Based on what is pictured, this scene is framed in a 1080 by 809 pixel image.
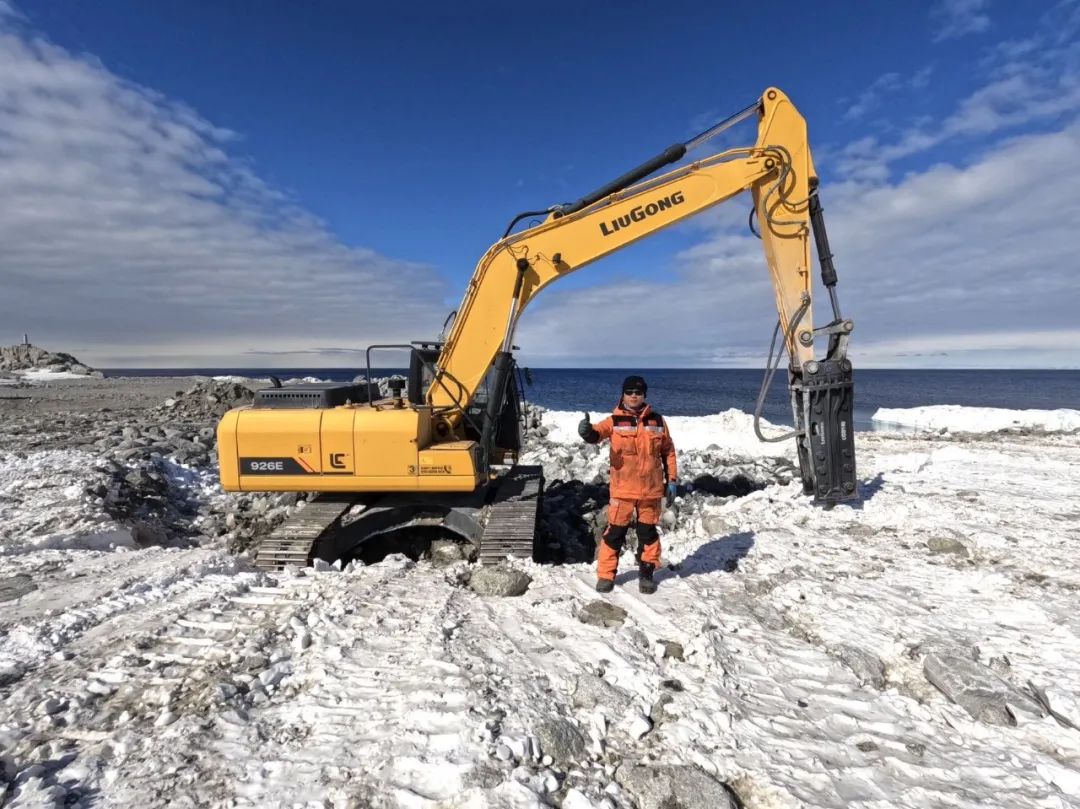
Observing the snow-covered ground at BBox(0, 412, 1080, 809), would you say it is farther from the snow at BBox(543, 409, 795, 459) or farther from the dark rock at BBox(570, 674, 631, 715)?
the snow at BBox(543, 409, 795, 459)

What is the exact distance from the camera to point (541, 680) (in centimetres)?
320

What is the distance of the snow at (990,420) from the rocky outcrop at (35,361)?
61.5 m

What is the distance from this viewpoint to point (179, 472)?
9445mm

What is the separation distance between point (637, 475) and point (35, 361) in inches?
2690

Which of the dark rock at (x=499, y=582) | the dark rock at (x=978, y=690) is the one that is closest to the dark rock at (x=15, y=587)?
the dark rock at (x=499, y=582)

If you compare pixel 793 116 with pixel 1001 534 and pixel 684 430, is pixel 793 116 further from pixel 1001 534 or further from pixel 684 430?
pixel 684 430

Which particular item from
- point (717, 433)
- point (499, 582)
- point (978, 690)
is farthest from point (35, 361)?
point (978, 690)

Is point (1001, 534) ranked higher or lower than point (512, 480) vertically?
lower

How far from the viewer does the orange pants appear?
15.1ft

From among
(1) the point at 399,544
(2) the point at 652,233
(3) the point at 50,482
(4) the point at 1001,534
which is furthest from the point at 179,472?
(4) the point at 1001,534

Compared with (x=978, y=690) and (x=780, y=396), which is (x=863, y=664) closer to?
(x=978, y=690)

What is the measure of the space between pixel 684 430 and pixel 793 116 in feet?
32.9

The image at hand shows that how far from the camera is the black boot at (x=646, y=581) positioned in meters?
4.54

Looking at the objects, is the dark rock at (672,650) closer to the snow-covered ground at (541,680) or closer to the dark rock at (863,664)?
the snow-covered ground at (541,680)
